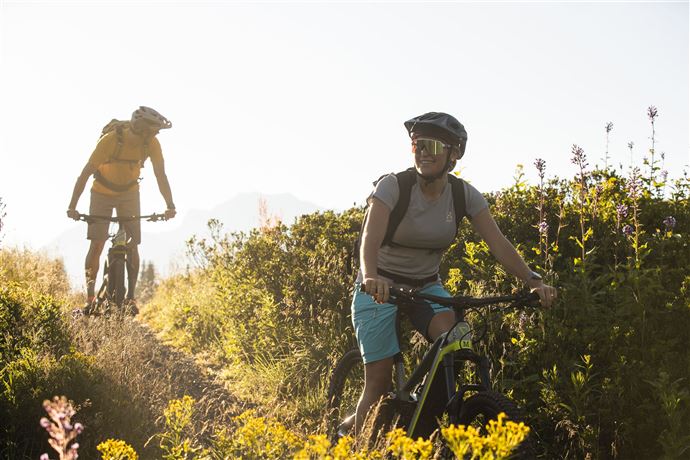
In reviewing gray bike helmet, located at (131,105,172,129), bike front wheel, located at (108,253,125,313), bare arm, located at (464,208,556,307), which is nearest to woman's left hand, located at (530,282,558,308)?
bare arm, located at (464,208,556,307)

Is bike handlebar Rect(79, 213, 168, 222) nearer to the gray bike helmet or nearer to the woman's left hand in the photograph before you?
the gray bike helmet

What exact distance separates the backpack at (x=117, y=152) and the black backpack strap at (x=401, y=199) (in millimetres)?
5792

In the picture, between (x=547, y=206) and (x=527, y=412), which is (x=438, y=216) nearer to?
(x=527, y=412)

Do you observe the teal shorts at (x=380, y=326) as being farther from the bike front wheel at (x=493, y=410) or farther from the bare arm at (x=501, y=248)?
the bike front wheel at (x=493, y=410)

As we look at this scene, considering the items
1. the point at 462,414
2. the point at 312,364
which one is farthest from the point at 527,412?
the point at 312,364

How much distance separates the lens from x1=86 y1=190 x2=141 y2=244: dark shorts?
30.6 feet

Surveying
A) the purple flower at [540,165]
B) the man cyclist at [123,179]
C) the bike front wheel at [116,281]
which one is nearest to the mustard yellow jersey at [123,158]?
the man cyclist at [123,179]

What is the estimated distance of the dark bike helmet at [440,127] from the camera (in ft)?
13.4

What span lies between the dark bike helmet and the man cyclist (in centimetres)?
558

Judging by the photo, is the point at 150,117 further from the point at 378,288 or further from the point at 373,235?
the point at 378,288

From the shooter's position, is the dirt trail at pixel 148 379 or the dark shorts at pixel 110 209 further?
the dark shorts at pixel 110 209

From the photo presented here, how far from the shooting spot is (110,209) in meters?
9.44

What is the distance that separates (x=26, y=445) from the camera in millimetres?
4469

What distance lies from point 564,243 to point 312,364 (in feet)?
8.75
